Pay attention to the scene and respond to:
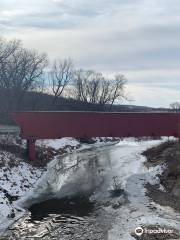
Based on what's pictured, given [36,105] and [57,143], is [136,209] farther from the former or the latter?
[36,105]

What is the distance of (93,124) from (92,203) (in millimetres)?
8602

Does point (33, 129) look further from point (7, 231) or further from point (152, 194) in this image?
point (7, 231)

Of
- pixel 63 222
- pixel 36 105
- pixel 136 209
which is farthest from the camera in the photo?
pixel 36 105

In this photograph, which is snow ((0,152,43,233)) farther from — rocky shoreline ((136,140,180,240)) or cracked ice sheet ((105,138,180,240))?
rocky shoreline ((136,140,180,240))

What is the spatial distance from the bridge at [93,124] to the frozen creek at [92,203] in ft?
6.34

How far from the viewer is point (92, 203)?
70.5ft

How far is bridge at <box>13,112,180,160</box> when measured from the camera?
2936 cm

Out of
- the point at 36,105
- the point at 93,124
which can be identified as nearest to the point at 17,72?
the point at 36,105

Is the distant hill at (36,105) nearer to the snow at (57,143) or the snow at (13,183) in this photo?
the snow at (57,143)

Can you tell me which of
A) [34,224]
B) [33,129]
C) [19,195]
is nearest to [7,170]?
[19,195]

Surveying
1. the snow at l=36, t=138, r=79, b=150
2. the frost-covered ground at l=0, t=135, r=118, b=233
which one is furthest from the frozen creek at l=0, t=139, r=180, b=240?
the snow at l=36, t=138, r=79, b=150

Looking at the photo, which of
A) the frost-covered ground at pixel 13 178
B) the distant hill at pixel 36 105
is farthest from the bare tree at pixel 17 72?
the frost-covered ground at pixel 13 178

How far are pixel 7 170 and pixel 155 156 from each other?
9631mm

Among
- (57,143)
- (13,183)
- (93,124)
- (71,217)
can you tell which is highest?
(93,124)
